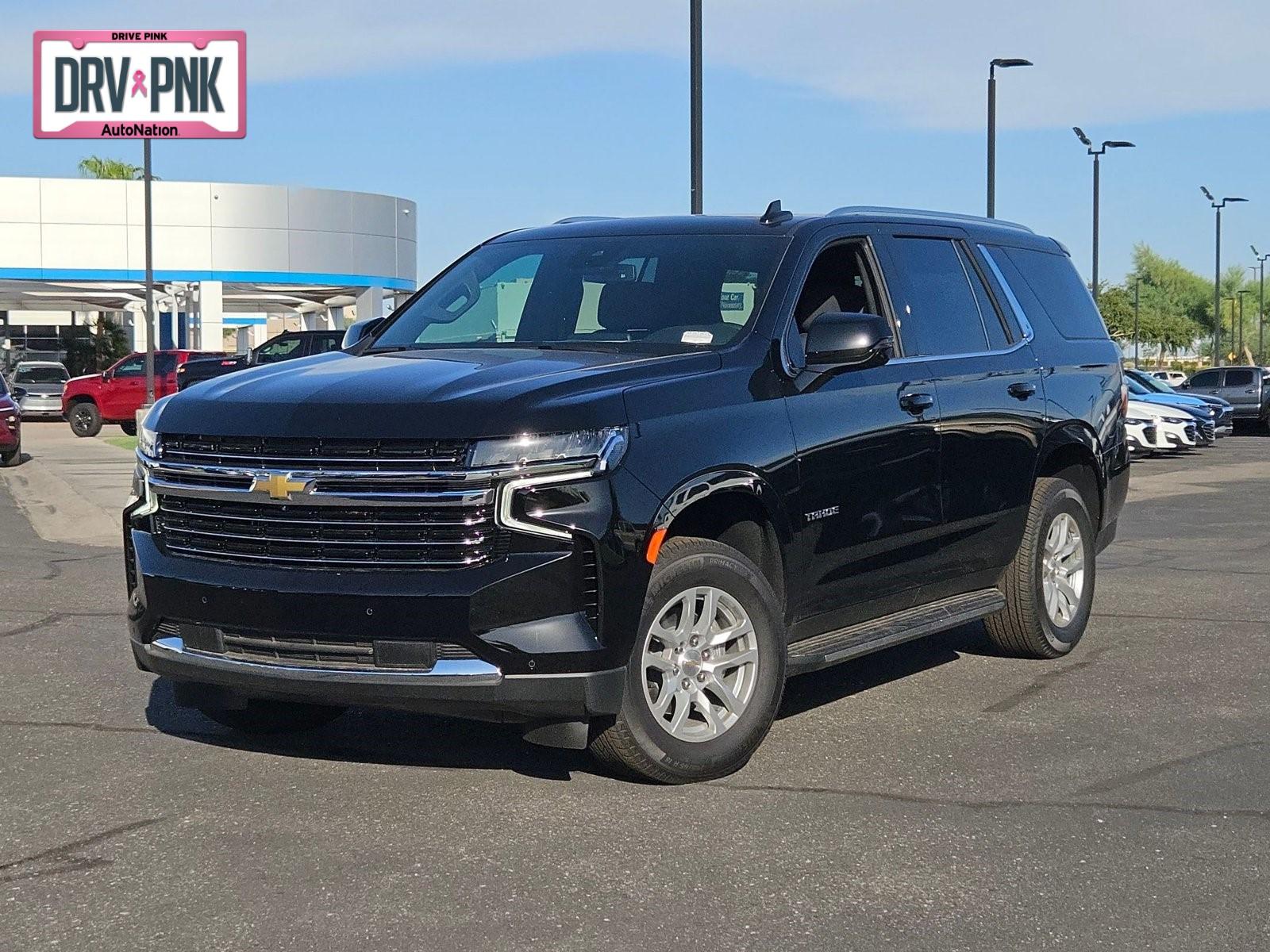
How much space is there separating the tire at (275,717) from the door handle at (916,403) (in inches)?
97.6

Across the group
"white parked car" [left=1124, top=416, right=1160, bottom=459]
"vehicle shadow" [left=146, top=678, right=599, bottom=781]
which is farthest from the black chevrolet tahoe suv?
"white parked car" [left=1124, top=416, right=1160, bottom=459]

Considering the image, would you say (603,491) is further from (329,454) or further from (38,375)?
(38,375)

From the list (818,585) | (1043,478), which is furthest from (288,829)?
(1043,478)

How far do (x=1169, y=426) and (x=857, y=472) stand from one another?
77.7 ft

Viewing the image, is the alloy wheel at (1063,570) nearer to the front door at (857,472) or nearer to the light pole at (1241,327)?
the front door at (857,472)

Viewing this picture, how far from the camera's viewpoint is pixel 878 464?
671cm

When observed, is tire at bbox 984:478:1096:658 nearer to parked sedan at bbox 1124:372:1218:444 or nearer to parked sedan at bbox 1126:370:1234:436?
parked sedan at bbox 1124:372:1218:444

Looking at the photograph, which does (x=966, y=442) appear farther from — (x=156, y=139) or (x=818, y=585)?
(x=156, y=139)

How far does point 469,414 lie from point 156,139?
4500 cm

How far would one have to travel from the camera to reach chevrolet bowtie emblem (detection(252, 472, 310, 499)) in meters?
5.43

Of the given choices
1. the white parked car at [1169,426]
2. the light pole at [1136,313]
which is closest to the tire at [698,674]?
the white parked car at [1169,426]

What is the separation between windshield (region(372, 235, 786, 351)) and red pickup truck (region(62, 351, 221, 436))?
29285 millimetres

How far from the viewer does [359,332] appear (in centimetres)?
742

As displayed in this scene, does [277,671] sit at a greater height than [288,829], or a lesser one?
greater
